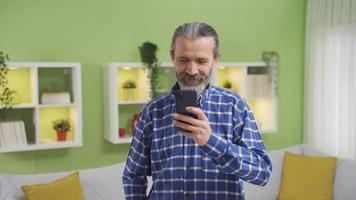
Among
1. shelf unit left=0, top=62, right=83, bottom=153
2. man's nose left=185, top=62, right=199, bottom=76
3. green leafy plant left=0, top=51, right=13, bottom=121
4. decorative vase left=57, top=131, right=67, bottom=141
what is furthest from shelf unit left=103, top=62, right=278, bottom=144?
man's nose left=185, top=62, right=199, bottom=76

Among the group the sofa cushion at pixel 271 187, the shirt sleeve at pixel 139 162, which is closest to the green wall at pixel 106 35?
the sofa cushion at pixel 271 187

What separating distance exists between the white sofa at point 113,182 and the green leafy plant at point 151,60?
2.52 feet

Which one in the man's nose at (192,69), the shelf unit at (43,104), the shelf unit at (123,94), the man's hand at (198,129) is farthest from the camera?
the shelf unit at (123,94)

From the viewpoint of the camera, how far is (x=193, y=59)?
118 centimetres

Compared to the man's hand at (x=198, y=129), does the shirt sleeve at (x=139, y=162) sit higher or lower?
lower

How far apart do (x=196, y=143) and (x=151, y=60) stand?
97.7 inches

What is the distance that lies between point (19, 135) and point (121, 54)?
1126 millimetres

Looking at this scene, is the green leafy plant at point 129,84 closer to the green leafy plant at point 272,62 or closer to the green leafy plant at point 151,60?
the green leafy plant at point 151,60

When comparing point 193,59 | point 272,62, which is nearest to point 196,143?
point 193,59

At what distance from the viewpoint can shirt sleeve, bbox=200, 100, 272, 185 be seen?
1080 mm

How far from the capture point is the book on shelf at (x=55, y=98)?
10.8ft

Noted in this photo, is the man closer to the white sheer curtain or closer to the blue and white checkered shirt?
the blue and white checkered shirt

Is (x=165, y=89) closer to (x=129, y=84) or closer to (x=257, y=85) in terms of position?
(x=129, y=84)

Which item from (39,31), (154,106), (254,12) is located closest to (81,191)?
(39,31)
